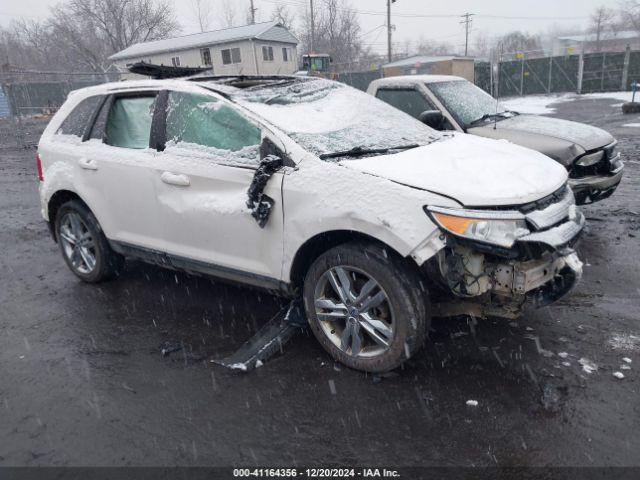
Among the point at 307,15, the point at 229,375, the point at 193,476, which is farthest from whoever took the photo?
the point at 307,15

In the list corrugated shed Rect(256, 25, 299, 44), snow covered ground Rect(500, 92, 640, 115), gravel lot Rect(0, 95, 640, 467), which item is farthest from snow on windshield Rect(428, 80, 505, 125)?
corrugated shed Rect(256, 25, 299, 44)

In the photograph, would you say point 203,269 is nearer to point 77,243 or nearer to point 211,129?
point 211,129

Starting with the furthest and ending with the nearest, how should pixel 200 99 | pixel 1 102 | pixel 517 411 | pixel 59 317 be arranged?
1. pixel 1 102
2. pixel 59 317
3. pixel 200 99
4. pixel 517 411

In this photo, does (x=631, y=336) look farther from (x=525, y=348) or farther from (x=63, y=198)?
(x=63, y=198)

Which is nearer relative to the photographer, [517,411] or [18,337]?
[517,411]

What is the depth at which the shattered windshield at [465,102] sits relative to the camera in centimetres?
649

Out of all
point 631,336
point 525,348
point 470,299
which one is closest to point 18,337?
point 470,299

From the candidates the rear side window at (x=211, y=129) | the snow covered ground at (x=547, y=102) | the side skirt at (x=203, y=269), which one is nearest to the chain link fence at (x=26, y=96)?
the side skirt at (x=203, y=269)

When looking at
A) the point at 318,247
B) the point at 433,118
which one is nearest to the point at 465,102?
the point at 433,118

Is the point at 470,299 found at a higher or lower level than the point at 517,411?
higher

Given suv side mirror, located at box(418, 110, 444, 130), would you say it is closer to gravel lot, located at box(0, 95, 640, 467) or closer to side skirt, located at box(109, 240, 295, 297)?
gravel lot, located at box(0, 95, 640, 467)

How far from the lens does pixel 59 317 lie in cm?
434

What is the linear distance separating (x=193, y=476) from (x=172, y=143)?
239 cm

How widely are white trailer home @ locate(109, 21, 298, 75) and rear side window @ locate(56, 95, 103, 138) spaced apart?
3826 cm
